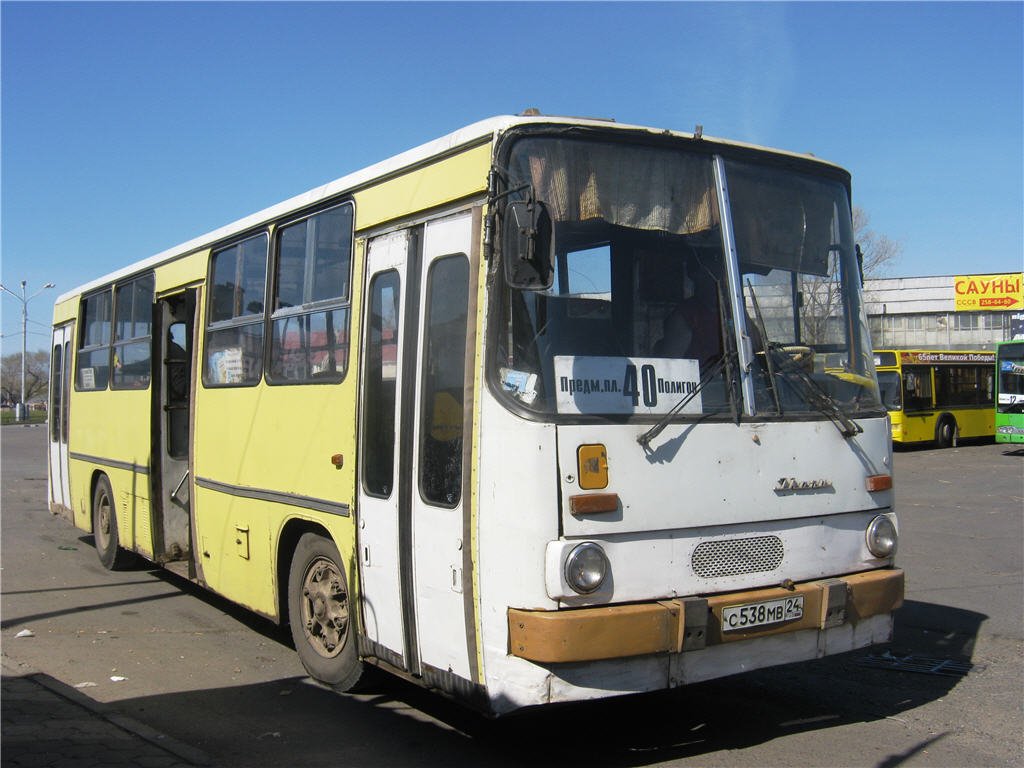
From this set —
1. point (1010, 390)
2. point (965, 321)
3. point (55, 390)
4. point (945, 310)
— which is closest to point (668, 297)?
point (55, 390)

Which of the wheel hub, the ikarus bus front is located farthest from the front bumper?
the wheel hub

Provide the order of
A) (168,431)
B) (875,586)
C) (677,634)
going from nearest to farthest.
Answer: (677,634)
(875,586)
(168,431)

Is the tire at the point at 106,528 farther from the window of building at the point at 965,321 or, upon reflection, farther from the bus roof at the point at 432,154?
the window of building at the point at 965,321

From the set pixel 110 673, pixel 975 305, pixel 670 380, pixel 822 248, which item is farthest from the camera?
pixel 975 305

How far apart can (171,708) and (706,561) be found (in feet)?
11.3

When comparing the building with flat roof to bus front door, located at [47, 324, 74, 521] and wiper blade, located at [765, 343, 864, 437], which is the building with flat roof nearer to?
bus front door, located at [47, 324, 74, 521]

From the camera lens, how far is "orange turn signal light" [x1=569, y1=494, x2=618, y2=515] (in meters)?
4.40

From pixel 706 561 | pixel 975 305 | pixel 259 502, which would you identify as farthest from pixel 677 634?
pixel 975 305

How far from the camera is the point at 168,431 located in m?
9.52

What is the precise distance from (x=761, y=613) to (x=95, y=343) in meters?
9.35

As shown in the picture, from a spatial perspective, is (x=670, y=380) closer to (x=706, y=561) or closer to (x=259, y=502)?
(x=706, y=561)

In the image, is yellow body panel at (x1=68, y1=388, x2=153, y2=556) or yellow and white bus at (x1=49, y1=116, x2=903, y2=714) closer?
yellow and white bus at (x1=49, y1=116, x2=903, y2=714)

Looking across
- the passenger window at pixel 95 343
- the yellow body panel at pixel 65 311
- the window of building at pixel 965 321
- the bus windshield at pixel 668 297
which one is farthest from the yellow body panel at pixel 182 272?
the window of building at pixel 965 321

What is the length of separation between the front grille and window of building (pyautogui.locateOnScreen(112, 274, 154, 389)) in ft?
21.7
